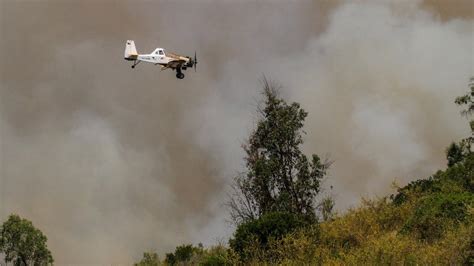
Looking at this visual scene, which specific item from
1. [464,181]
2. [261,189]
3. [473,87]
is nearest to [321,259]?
[261,189]

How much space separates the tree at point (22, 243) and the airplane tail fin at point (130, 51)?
26.4 metres

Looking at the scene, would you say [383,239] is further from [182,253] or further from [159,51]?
[182,253]

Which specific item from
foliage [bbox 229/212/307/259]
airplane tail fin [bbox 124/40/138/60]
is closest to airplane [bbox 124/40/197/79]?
airplane tail fin [bbox 124/40/138/60]

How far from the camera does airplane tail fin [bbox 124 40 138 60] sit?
154 ft

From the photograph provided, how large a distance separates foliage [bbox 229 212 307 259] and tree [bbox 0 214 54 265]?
120 feet

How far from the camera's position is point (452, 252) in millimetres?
22766

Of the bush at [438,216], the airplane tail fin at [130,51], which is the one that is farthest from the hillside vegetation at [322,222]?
the airplane tail fin at [130,51]

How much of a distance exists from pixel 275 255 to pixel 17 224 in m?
40.8

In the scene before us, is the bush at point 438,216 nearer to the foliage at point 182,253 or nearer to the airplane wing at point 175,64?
the airplane wing at point 175,64

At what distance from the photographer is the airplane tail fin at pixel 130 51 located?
46853 mm

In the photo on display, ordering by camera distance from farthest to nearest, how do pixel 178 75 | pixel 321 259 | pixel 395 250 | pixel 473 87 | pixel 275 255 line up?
pixel 473 87 → pixel 178 75 → pixel 275 255 → pixel 321 259 → pixel 395 250

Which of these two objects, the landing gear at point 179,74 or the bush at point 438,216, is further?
the landing gear at point 179,74

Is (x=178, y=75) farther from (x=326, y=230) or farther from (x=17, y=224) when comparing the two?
(x=17, y=224)

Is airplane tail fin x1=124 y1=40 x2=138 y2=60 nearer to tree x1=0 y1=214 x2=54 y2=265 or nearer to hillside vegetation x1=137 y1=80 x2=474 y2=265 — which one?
hillside vegetation x1=137 y1=80 x2=474 y2=265
